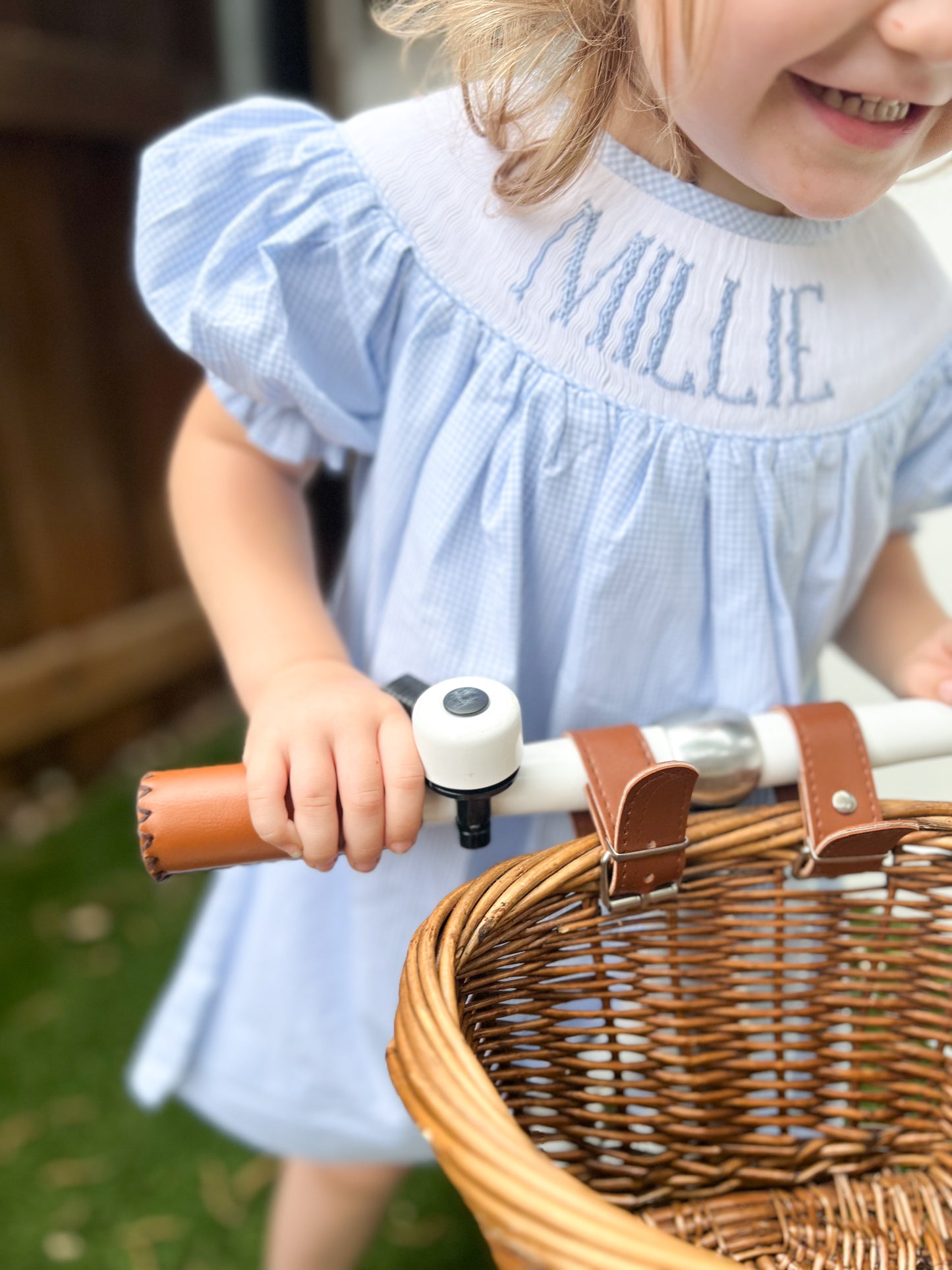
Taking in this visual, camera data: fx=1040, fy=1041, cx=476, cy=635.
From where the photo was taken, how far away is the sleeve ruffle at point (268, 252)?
567 millimetres

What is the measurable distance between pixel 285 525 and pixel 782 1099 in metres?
0.46

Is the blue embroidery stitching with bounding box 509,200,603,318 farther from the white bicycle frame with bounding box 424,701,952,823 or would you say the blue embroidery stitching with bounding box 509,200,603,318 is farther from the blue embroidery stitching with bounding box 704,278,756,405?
the white bicycle frame with bounding box 424,701,952,823

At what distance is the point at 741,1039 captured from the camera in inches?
23.8

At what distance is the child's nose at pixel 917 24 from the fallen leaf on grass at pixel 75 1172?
1230mm

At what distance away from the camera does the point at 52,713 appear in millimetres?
1608

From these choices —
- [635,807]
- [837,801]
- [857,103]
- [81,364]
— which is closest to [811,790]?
[837,801]

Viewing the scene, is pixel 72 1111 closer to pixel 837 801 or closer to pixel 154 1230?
pixel 154 1230

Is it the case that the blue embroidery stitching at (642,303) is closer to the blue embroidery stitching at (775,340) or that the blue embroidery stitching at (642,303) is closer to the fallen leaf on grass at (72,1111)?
the blue embroidery stitching at (775,340)

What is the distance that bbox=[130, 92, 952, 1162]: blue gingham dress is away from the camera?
0.57 meters

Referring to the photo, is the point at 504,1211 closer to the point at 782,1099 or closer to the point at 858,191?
the point at 782,1099

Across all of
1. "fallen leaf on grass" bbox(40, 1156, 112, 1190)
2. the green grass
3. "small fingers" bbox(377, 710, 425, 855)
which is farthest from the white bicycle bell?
"fallen leaf on grass" bbox(40, 1156, 112, 1190)

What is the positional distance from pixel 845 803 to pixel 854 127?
0.32 metres

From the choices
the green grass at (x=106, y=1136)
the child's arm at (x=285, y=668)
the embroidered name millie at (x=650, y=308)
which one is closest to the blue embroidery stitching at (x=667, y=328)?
the embroidered name millie at (x=650, y=308)

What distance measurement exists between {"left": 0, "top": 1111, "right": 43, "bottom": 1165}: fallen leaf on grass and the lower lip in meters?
1.24
